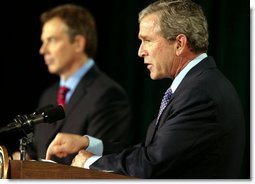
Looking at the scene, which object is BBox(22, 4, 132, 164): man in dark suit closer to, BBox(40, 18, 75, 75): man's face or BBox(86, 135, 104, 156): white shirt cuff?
BBox(40, 18, 75, 75): man's face

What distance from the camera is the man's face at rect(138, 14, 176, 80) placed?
244 cm

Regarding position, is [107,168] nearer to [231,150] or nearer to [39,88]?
[231,150]

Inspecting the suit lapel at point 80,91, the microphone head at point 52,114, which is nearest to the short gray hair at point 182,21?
the microphone head at point 52,114

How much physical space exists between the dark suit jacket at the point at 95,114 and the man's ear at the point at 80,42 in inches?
10.3

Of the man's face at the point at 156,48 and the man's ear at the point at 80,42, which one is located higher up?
the man's face at the point at 156,48

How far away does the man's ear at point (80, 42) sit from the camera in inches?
158

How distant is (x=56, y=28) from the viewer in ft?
13.1

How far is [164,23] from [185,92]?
0.30 m

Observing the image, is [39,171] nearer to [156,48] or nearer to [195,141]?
[195,141]

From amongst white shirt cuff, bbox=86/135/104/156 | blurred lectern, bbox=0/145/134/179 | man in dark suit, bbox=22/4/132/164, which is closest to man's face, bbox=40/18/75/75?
man in dark suit, bbox=22/4/132/164

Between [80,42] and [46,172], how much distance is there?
6.86ft

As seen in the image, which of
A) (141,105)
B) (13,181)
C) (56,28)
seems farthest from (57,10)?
(13,181)

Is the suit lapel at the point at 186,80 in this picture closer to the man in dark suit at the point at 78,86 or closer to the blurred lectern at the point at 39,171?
the blurred lectern at the point at 39,171

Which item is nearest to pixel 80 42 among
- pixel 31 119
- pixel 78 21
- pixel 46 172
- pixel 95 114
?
pixel 78 21
